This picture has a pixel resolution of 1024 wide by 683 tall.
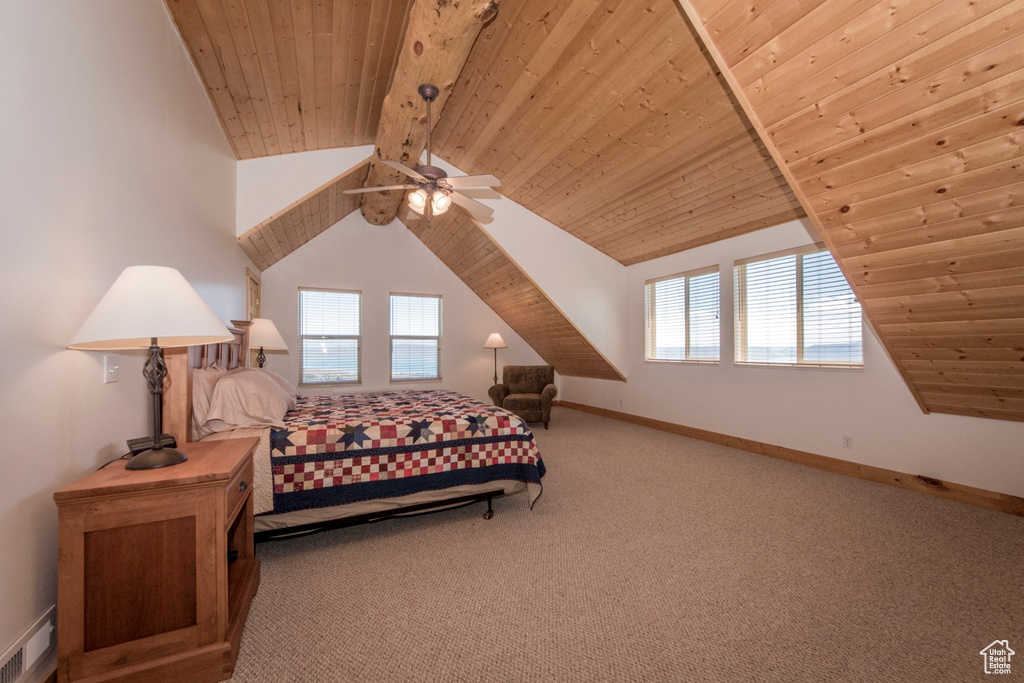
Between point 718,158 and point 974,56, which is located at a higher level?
point 718,158

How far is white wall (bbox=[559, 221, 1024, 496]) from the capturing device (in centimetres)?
296

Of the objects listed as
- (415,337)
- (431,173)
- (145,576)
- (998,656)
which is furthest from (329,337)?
(998,656)

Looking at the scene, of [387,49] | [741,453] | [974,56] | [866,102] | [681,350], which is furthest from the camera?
[681,350]

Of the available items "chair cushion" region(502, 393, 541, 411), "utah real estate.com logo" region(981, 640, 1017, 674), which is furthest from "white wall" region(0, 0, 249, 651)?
"chair cushion" region(502, 393, 541, 411)

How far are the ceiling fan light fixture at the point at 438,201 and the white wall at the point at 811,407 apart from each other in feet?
10.1

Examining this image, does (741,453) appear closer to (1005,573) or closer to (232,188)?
(1005,573)

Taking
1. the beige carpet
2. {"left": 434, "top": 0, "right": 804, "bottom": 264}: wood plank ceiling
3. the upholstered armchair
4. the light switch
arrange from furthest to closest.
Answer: the upholstered armchair < {"left": 434, "top": 0, "right": 804, "bottom": 264}: wood plank ceiling < the light switch < the beige carpet

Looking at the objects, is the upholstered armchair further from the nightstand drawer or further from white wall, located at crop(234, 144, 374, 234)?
the nightstand drawer

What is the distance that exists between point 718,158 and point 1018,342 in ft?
6.75

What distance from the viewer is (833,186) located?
2.18 meters

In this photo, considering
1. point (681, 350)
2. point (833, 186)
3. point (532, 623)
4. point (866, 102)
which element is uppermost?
point (866, 102)

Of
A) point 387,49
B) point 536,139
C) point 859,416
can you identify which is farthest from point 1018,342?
point 387,49

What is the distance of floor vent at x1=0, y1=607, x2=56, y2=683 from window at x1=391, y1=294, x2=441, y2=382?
196 inches

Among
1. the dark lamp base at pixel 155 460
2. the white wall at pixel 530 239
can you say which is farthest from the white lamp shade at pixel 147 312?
the white wall at pixel 530 239
